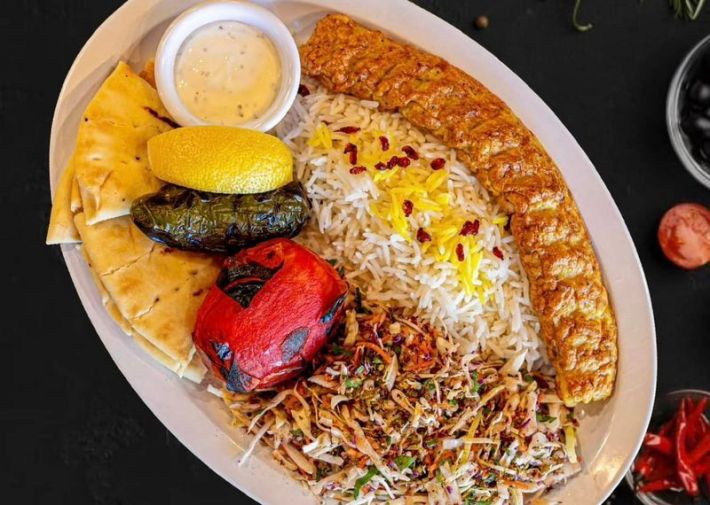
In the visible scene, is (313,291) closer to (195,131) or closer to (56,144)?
(195,131)

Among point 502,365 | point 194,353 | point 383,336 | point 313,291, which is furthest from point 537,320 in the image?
point 194,353

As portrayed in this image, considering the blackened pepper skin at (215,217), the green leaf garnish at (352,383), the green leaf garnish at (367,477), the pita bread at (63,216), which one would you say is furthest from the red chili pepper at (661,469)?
the pita bread at (63,216)

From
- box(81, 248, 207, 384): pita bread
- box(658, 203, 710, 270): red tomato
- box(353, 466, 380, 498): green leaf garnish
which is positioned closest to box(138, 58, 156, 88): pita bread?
box(81, 248, 207, 384): pita bread

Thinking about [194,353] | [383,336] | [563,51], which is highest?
[563,51]

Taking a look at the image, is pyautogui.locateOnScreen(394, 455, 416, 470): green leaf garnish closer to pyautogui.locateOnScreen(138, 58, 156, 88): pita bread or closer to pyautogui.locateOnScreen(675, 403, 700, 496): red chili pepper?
pyautogui.locateOnScreen(675, 403, 700, 496): red chili pepper

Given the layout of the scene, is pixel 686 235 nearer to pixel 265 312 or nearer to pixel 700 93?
pixel 700 93

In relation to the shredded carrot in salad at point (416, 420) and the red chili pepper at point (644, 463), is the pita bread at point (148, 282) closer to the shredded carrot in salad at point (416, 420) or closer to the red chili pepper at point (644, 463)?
the shredded carrot in salad at point (416, 420)
